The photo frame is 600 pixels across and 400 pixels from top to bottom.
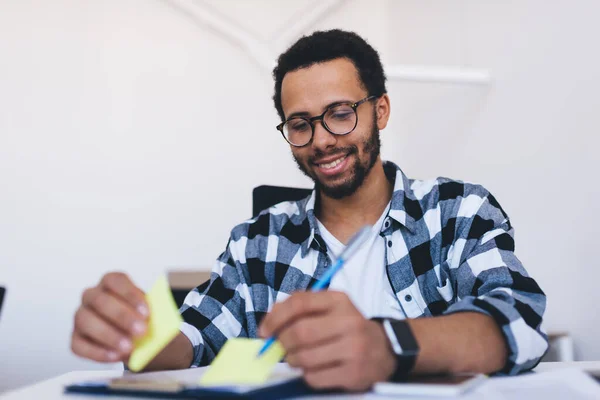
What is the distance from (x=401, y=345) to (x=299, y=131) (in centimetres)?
72

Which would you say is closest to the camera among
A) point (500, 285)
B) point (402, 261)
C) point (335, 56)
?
point (500, 285)

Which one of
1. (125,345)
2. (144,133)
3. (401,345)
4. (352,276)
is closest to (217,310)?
(352,276)

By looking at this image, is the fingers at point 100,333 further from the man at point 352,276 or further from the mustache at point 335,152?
the mustache at point 335,152

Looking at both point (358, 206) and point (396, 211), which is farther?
point (358, 206)

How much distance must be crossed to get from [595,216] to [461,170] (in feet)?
2.07

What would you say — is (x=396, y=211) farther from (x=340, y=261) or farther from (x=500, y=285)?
(x=340, y=261)

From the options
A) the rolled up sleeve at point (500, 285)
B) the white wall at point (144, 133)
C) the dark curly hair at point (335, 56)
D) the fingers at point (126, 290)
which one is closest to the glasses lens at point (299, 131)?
the dark curly hair at point (335, 56)

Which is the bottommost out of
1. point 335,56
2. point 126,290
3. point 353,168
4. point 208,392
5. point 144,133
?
point 208,392

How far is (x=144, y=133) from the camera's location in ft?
7.84

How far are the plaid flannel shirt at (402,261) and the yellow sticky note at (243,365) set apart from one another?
39cm

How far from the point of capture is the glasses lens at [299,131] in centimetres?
126

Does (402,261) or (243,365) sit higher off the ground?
(402,261)

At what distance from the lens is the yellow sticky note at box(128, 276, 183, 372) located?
0.62m

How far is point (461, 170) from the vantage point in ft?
6.48
